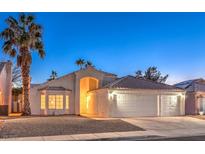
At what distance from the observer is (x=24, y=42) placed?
26797 millimetres

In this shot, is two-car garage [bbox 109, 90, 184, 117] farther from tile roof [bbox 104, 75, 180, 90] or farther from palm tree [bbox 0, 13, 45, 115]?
palm tree [bbox 0, 13, 45, 115]

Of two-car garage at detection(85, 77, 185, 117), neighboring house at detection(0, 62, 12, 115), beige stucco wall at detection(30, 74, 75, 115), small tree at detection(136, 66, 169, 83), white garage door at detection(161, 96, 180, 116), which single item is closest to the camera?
two-car garage at detection(85, 77, 185, 117)

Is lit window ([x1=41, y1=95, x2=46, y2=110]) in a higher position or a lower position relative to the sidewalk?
higher

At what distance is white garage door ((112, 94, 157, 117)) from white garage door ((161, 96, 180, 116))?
794 mm

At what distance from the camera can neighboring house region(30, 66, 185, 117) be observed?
25.7 m

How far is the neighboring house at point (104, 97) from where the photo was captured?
2569cm

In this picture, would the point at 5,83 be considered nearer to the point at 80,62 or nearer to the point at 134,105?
the point at 134,105

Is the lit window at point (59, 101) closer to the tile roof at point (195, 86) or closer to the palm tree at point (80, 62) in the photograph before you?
the tile roof at point (195, 86)

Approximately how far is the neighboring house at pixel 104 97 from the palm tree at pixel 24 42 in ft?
4.48

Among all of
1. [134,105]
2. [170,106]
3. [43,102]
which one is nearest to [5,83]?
[43,102]

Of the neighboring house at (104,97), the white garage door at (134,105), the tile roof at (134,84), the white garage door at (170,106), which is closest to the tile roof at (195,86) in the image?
the neighboring house at (104,97)

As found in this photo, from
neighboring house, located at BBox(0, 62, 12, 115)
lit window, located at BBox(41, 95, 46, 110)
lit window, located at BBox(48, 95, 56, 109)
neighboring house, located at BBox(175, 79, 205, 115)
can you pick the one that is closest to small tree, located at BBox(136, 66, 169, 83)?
neighboring house, located at BBox(175, 79, 205, 115)
